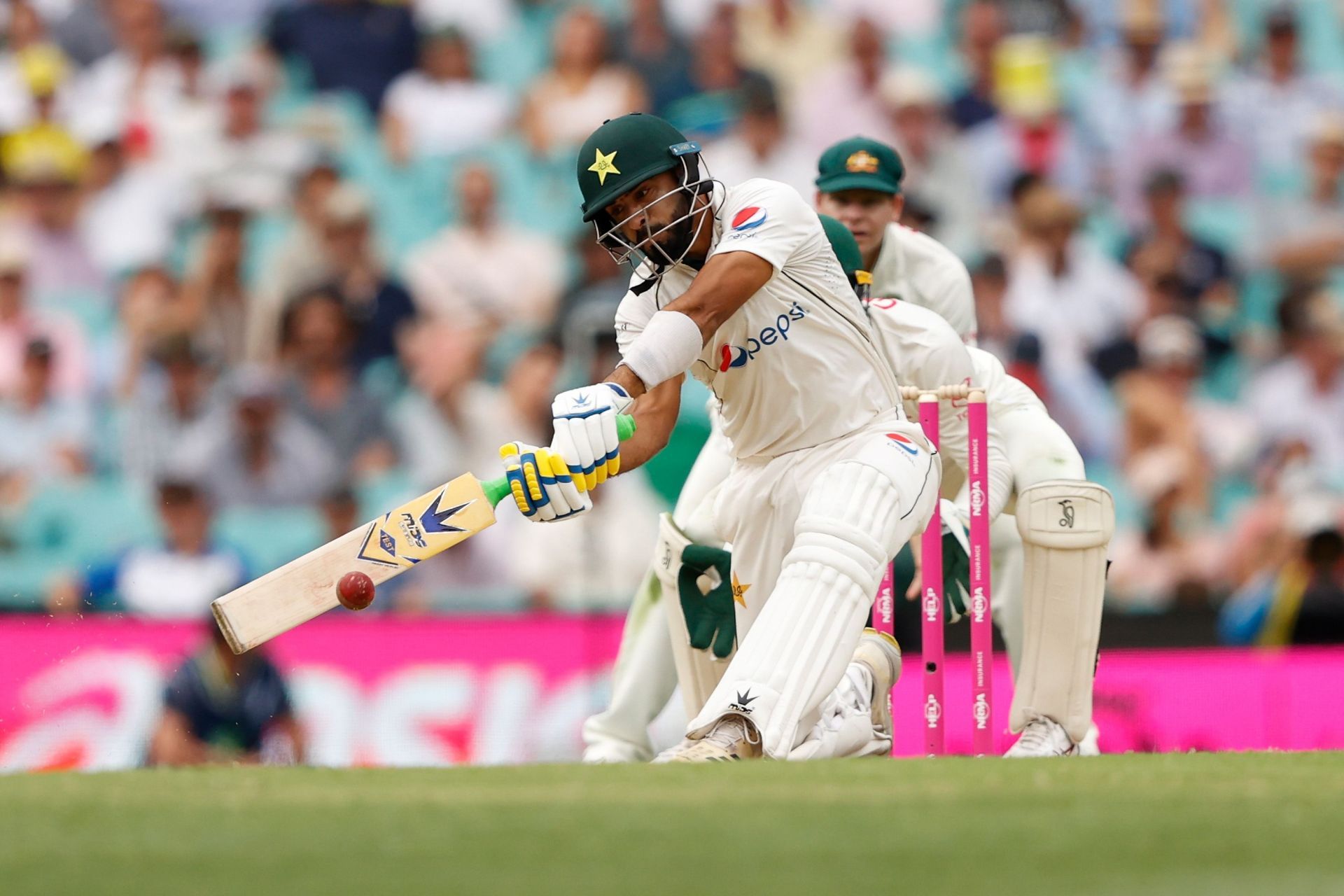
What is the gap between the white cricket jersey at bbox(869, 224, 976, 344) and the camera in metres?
6.14

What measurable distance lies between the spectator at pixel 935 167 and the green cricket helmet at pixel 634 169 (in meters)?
5.60

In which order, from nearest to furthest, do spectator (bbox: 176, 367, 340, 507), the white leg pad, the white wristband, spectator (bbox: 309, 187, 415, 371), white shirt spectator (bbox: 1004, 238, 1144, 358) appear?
the white wristband → the white leg pad → spectator (bbox: 176, 367, 340, 507) → spectator (bbox: 309, 187, 415, 371) → white shirt spectator (bbox: 1004, 238, 1144, 358)

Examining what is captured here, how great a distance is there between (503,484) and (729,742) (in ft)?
2.56

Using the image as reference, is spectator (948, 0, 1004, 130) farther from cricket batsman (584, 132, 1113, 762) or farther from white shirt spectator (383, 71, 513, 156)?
cricket batsman (584, 132, 1113, 762)

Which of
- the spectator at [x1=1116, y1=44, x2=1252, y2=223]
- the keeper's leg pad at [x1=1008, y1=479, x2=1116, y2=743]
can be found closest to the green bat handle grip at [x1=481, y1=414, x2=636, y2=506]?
the keeper's leg pad at [x1=1008, y1=479, x2=1116, y2=743]

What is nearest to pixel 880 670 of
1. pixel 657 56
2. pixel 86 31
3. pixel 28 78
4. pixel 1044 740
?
pixel 1044 740

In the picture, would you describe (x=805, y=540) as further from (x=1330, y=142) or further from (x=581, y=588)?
(x=1330, y=142)

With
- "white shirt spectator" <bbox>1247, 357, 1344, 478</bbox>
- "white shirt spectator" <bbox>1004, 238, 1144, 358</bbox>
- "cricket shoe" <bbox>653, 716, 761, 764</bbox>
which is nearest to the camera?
"cricket shoe" <bbox>653, 716, 761, 764</bbox>

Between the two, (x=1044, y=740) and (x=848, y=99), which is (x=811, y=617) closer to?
(x=1044, y=740)

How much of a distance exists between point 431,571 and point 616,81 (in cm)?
306

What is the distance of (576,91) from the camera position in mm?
10359

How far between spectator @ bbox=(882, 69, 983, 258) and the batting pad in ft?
18.9

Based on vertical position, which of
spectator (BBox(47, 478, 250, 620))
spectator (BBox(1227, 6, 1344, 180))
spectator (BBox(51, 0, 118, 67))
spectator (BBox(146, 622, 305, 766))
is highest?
spectator (BBox(51, 0, 118, 67))

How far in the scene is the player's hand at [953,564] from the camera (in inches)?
210
